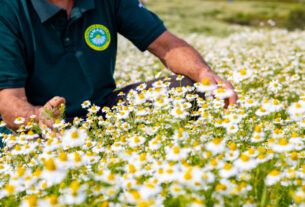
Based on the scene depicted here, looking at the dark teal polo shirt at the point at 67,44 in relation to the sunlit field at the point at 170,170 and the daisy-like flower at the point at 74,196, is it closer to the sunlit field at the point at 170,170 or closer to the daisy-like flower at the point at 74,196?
the sunlit field at the point at 170,170

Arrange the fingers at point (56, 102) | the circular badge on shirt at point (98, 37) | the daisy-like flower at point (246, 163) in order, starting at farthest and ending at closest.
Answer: the circular badge on shirt at point (98, 37), the fingers at point (56, 102), the daisy-like flower at point (246, 163)

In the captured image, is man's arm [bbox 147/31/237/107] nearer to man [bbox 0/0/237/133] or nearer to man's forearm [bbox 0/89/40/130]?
man [bbox 0/0/237/133]

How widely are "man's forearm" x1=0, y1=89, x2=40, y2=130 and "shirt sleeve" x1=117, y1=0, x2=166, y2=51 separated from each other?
1.44m

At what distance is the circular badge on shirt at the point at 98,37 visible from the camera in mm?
3502

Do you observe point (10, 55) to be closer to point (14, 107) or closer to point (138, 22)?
point (14, 107)

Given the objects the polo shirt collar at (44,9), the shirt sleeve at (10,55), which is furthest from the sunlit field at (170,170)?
the polo shirt collar at (44,9)

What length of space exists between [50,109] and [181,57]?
1.60m

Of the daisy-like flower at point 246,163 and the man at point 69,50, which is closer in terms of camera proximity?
the daisy-like flower at point 246,163

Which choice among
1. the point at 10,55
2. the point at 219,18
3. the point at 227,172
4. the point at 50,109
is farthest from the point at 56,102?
the point at 219,18

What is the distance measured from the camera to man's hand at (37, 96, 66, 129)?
8.26ft

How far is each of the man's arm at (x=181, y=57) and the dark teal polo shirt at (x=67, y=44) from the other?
0.38ft

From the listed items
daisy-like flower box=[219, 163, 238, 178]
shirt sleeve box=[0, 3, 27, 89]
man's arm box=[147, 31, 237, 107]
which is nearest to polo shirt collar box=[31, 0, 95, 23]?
shirt sleeve box=[0, 3, 27, 89]

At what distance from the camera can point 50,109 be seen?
8.26 feet

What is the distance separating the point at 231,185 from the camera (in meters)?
1.63
